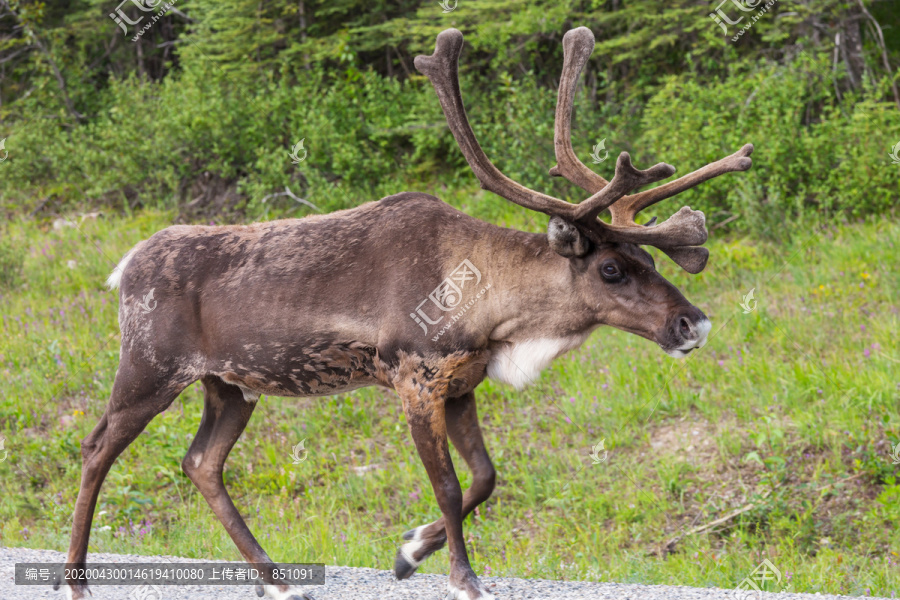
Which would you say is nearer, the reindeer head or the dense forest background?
the reindeer head

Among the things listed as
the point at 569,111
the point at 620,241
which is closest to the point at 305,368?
the point at 620,241

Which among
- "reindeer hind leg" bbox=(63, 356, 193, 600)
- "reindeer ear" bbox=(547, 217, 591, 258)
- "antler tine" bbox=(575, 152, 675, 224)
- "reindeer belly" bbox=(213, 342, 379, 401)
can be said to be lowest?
"reindeer hind leg" bbox=(63, 356, 193, 600)

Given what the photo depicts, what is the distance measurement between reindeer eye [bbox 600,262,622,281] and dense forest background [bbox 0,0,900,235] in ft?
19.8

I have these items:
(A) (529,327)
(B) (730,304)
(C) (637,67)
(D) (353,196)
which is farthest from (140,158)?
(A) (529,327)

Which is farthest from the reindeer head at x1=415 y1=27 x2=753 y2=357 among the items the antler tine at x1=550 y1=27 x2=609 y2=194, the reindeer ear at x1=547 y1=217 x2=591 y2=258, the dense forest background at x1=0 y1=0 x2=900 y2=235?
the dense forest background at x1=0 y1=0 x2=900 y2=235

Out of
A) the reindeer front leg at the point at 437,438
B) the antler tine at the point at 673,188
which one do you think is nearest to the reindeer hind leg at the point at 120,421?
the reindeer front leg at the point at 437,438

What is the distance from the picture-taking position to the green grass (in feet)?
21.8

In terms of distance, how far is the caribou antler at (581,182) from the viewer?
4.60 m

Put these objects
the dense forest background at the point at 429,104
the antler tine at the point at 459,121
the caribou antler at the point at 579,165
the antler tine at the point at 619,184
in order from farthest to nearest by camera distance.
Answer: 1. the dense forest background at the point at 429,104
2. the caribou antler at the point at 579,165
3. the antler tine at the point at 459,121
4. the antler tine at the point at 619,184

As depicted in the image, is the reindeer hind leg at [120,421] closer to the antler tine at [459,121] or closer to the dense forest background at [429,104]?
the antler tine at [459,121]

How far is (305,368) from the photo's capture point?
195 inches

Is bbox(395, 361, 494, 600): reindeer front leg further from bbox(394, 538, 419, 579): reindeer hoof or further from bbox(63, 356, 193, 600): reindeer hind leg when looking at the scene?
bbox(63, 356, 193, 600): reindeer hind leg

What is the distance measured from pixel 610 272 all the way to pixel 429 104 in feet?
29.7

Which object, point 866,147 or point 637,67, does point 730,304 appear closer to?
point 866,147
